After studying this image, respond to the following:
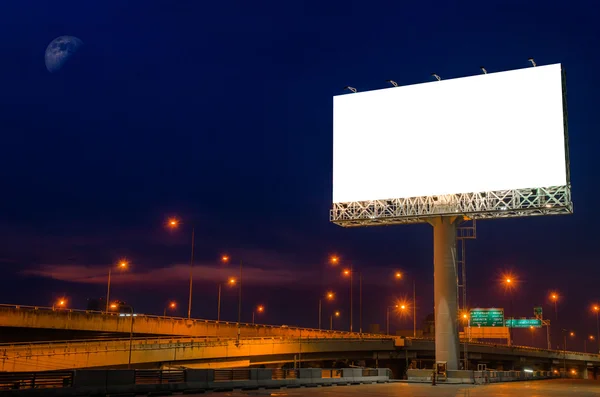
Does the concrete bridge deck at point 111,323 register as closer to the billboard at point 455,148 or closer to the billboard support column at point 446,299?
the billboard at point 455,148

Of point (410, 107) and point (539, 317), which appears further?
point (539, 317)

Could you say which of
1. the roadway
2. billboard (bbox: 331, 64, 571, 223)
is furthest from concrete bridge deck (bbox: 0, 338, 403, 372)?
the roadway

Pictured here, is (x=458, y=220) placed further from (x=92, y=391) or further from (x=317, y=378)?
(x=92, y=391)

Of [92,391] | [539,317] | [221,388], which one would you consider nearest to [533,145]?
[221,388]

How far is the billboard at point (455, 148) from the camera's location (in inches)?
2056

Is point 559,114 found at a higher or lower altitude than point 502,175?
higher

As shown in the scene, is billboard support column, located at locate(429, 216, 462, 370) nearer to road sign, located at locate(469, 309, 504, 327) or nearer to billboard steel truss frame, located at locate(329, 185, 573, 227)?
billboard steel truss frame, located at locate(329, 185, 573, 227)

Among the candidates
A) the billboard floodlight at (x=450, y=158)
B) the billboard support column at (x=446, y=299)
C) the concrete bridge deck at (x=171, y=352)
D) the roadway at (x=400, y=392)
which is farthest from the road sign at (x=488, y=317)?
the roadway at (x=400, y=392)

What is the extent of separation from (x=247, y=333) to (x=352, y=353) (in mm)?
15477

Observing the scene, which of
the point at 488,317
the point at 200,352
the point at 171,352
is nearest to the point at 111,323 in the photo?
the point at 200,352

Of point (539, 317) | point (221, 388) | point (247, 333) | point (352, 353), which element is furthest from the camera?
point (539, 317)

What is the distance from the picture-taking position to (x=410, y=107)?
5759 centimetres

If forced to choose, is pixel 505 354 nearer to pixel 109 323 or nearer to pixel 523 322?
pixel 523 322

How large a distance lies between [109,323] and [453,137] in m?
44.3
